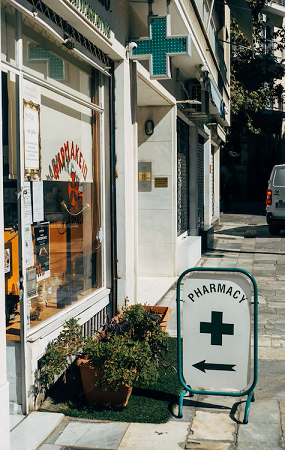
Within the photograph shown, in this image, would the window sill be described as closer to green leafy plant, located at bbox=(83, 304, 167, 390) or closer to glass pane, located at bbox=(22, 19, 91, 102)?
green leafy plant, located at bbox=(83, 304, 167, 390)

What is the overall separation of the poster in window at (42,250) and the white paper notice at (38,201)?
0.08m

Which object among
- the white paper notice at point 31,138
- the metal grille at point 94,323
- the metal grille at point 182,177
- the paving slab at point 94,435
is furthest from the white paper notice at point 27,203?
the metal grille at point 182,177

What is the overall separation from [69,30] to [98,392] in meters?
3.09

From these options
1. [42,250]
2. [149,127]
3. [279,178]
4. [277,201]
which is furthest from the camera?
[279,178]

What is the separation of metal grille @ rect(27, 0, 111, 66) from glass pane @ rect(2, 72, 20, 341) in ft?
2.15

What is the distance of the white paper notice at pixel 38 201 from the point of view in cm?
468

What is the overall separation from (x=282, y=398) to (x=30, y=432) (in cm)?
206

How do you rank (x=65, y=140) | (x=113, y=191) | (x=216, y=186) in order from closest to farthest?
(x=65, y=140) → (x=113, y=191) → (x=216, y=186)

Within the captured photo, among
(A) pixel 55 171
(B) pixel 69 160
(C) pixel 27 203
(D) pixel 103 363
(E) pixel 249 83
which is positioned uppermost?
(E) pixel 249 83

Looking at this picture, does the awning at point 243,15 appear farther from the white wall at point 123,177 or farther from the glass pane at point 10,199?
the glass pane at point 10,199

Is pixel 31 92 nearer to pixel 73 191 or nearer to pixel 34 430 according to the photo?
pixel 73 191

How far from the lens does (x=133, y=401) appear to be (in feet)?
15.3

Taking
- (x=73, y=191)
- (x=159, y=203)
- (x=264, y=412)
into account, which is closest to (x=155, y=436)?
(x=264, y=412)

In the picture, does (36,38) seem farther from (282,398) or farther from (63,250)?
(282,398)
